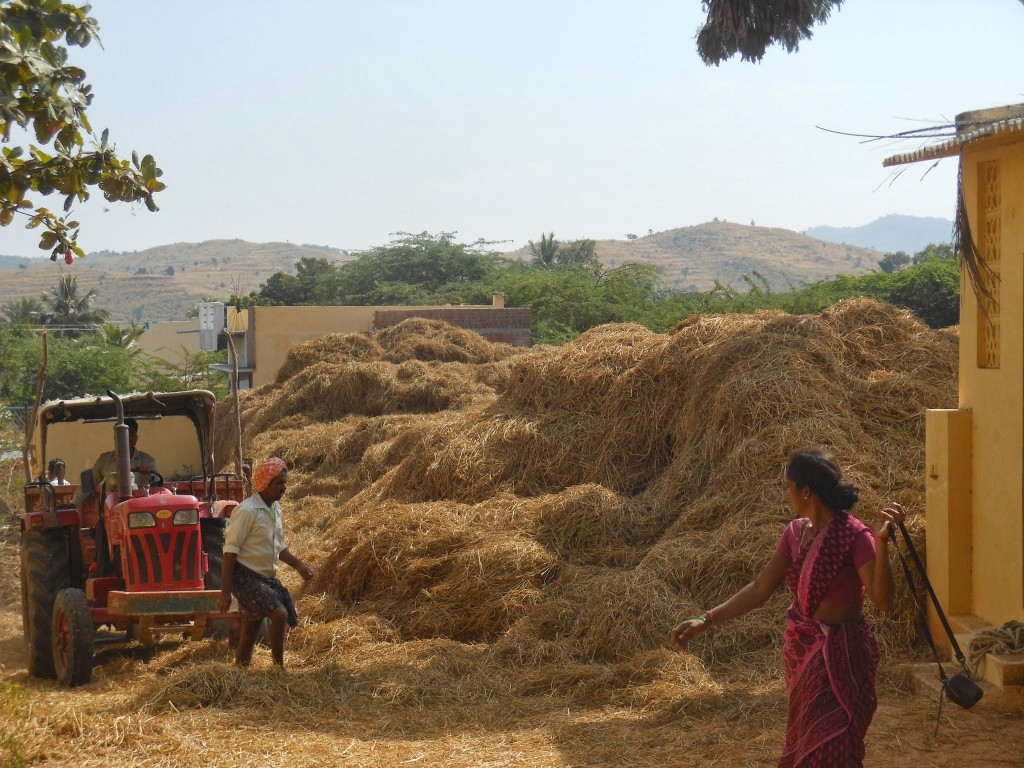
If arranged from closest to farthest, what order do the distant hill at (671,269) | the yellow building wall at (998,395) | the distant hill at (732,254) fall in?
the yellow building wall at (998,395) → the distant hill at (671,269) → the distant hill at (732,254)

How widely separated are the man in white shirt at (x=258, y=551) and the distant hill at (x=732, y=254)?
344ft

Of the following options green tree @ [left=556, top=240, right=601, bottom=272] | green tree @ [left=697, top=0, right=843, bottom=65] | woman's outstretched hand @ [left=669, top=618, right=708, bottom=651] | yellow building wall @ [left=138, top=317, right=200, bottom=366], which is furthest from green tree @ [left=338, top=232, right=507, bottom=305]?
woman's outstretched hand @ [left=669, top=618, right=708, bottom=651]

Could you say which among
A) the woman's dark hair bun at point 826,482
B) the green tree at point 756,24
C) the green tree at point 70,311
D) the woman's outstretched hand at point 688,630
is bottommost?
the woman's outstretched hand at point 688,630

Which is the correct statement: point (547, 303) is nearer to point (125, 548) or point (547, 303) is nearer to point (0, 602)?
point (0, 602)

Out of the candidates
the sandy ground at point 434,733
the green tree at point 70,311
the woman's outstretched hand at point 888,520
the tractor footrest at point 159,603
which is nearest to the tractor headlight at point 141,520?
the tractor footrest at point 159,603

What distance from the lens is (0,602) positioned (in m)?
12.6

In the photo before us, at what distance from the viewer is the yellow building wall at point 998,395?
675cm

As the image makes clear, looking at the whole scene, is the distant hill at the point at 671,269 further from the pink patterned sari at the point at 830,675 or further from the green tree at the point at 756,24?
the pink patterned sari at the point at 830,675

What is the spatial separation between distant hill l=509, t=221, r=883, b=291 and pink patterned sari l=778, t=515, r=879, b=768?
107m

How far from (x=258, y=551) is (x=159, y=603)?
3.18 feet

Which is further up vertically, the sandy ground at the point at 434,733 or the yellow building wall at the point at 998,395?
the yellow building wall at the point at 998,395

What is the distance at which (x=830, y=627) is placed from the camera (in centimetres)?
412

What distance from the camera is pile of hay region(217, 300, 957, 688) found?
8266 mm

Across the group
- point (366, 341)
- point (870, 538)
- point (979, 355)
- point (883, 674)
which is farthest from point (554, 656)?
point (366, 341)
